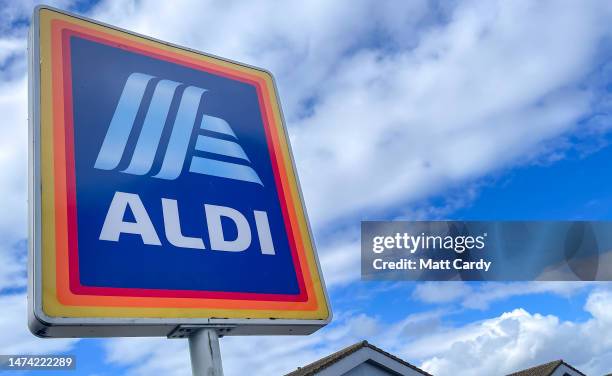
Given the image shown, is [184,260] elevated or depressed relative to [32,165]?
depressed

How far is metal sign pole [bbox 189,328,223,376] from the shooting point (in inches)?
132

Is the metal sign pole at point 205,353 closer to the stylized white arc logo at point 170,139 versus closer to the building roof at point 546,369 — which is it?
the stylized white arc logo at point 170,139

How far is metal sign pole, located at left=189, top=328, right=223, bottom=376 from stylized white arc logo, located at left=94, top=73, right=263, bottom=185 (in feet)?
3.03

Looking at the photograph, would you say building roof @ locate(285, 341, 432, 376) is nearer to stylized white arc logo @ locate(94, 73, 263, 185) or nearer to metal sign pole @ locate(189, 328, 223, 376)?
stylized white arc logo @ locate(94, 73, 263, 185)

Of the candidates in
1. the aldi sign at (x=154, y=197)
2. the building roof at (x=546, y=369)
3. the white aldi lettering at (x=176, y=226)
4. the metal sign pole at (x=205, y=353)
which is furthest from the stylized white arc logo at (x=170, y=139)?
the building roof at (x=546, y=369)

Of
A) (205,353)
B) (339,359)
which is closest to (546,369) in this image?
(339,359)

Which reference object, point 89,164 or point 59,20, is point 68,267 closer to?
point 89,164

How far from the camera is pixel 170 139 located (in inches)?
153

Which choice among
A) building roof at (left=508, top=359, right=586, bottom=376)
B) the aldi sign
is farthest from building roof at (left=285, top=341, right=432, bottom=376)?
the aldi sign

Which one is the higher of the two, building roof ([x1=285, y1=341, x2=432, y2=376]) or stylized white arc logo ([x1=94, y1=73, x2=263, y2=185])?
building roof ([x1=285, y1=341, x2=432, y2=376])

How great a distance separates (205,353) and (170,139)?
4.16 feet

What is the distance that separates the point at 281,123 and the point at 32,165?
1809mm

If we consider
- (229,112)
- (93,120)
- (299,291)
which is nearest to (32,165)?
(93,120)

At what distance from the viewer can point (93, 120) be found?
12.0 ft
